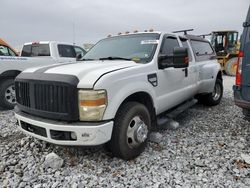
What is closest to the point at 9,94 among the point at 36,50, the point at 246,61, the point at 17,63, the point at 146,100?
the point at 17,63

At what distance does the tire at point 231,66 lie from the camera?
1399 centimetres

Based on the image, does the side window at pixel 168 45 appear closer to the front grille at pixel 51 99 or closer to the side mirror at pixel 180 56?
the side mirror at pixel 180 56

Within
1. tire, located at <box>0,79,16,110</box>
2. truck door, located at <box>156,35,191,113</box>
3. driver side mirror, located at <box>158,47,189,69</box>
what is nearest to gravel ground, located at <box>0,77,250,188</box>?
Answer: truck door, located at <box>156,35,191,113</box>

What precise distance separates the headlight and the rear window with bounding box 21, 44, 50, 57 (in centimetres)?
544

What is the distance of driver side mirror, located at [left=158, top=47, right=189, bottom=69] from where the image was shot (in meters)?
3.38

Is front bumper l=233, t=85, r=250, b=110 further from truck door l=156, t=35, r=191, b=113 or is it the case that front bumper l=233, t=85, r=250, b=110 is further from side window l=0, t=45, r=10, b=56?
side window l=0, t=45, r=10, b=56

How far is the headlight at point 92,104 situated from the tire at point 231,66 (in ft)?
43.2

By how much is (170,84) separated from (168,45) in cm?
74

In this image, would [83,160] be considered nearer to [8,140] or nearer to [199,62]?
[8,140]

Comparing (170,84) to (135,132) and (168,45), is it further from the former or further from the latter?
(135,132)

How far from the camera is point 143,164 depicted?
3.13 meters

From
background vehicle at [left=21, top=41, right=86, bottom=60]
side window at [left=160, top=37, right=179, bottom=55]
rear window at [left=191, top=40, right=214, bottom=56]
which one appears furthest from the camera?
background vehicle at [left=21, top=41, right=86, bottom=60]

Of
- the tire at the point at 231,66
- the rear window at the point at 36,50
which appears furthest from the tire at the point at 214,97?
the tire at the point at 231,66

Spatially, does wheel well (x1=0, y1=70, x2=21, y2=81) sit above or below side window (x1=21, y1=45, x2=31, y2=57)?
below
